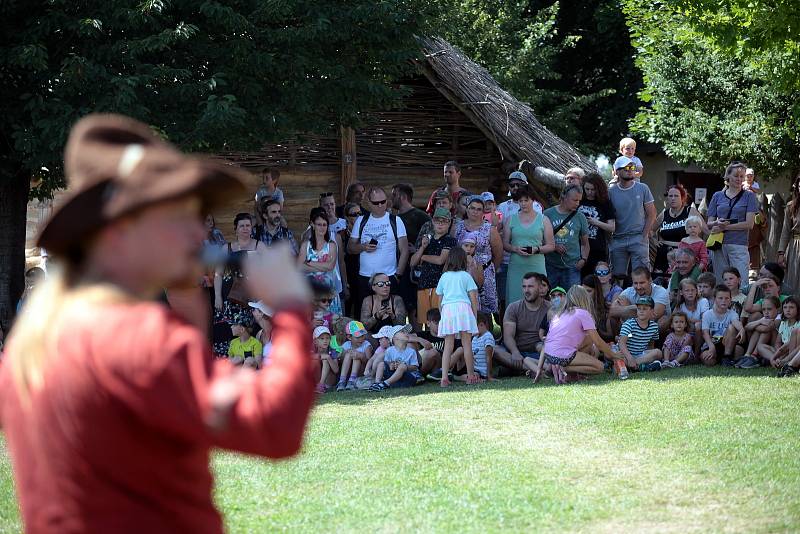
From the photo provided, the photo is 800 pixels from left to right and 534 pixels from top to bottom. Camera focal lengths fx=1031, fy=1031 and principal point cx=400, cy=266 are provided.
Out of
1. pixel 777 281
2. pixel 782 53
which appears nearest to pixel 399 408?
pixel 777 281

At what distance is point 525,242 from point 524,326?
3.46 feet

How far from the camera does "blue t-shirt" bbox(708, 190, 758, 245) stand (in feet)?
41.3

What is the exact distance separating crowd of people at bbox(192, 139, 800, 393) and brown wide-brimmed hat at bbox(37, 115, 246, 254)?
26.0ft

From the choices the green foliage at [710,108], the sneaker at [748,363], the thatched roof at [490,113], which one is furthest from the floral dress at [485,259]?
the green foliage at [710,108]

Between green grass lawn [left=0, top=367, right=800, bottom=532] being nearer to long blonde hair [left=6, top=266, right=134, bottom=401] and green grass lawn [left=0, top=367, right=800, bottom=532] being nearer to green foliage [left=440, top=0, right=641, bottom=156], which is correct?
long blonde hair [left=6, top=266, right=134, bottom=401]

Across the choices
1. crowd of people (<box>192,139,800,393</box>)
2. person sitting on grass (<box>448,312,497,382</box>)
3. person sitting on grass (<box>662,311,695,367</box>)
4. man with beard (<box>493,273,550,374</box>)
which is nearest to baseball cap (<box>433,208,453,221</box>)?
crowd of people (<box>192,139,800,393</box>)

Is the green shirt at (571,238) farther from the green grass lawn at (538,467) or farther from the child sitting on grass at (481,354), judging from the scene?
the green grass lawn at (538,467)

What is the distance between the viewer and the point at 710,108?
849 inches

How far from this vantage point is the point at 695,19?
12945mm

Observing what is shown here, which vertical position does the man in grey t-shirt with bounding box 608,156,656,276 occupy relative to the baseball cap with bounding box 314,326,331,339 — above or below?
above

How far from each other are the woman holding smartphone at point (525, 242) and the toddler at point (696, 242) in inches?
73.0

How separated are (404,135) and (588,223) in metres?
5.73

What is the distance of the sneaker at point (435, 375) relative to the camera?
37.0ft

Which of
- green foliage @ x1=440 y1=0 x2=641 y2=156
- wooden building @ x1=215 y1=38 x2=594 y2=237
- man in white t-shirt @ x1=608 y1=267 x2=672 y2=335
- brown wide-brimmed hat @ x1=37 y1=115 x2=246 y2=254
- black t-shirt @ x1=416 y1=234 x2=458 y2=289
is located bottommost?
man in white t-shirt @ x1=608 y1=267 x2=672 y2=335
